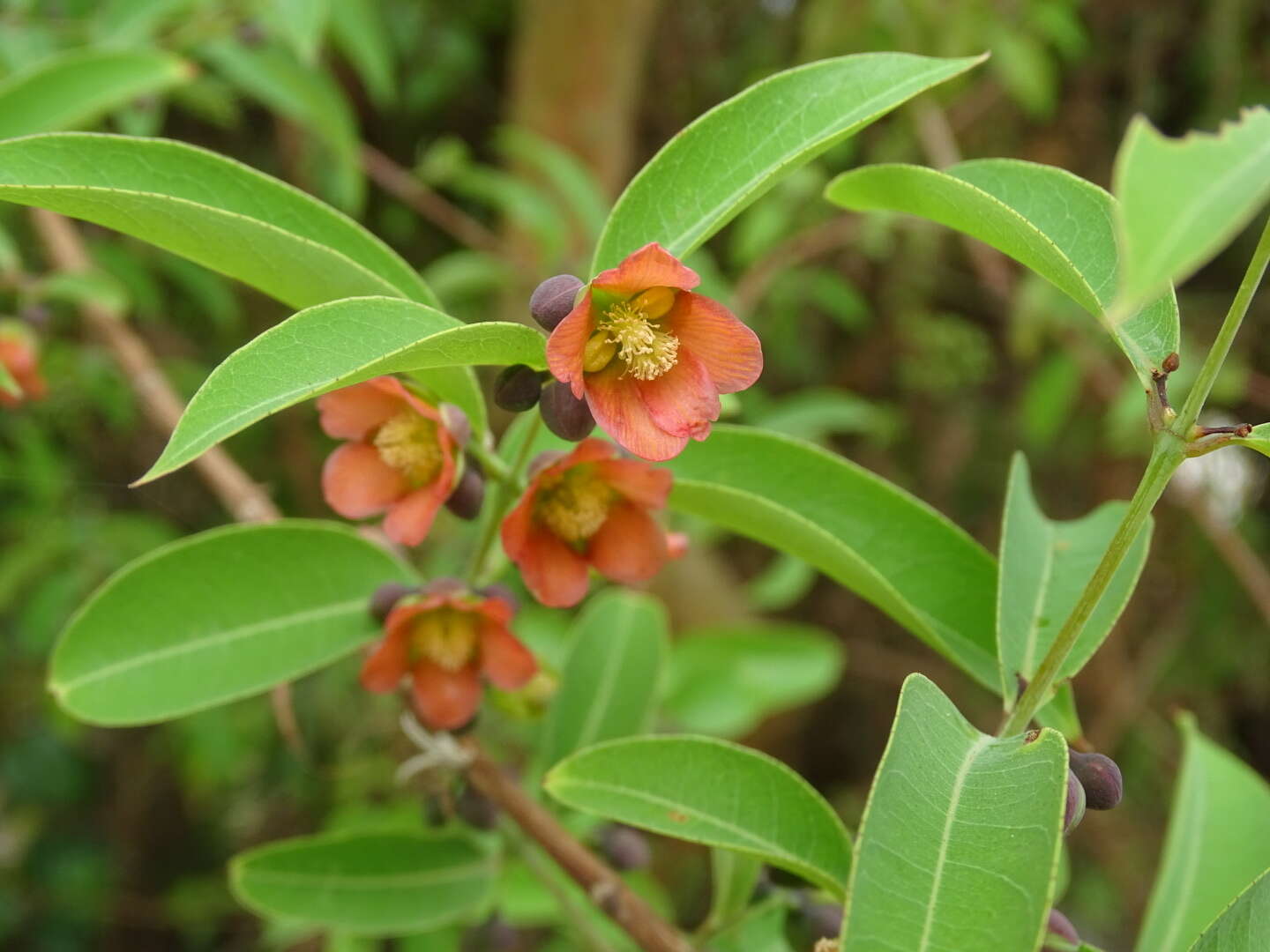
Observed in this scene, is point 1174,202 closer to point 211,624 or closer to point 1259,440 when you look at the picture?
point 1259,440

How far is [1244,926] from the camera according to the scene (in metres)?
0.71

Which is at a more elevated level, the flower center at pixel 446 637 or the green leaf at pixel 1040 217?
the green leaf at pixel 1040 217

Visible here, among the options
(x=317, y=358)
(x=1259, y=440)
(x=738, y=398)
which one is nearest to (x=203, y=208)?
(x=317, y=358)

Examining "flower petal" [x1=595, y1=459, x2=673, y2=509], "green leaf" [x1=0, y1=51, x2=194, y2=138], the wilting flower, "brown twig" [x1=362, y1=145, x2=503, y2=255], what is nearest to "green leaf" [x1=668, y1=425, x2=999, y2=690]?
"flower petal" [x1=595, y1=459, x2=673, y2=509]

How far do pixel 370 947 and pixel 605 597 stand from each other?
829 millimetres

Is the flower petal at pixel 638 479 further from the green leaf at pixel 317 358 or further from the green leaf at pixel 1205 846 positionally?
the green leaf at pixel 1205 846

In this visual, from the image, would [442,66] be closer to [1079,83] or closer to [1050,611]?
[1079,83]

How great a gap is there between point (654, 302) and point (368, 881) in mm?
684

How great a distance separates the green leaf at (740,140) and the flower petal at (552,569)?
213 mm

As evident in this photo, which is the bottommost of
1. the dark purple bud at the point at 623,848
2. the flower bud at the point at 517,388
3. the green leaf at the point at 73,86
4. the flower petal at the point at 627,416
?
the dark purple bud at the point at 623,848

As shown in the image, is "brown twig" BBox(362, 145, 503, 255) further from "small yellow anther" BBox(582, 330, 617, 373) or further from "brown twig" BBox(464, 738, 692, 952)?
"small yellow anther" BBox(582, 330, 617, 373)

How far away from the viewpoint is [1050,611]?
2.84ft

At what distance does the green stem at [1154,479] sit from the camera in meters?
0.61

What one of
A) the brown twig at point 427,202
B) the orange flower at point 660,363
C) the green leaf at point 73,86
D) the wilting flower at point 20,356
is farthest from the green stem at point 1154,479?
the brown twig at point 427,202
